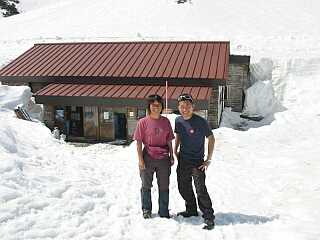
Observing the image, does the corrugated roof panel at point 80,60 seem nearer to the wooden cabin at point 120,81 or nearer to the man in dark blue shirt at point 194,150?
the wooden cabin at point 120,81

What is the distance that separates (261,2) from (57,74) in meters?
28.5

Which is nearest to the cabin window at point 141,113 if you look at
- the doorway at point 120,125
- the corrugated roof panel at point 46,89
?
the doorway at point 120,125

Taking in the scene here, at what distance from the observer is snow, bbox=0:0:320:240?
242 inches

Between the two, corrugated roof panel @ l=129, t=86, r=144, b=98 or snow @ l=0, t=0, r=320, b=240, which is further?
corrugated roof panel @ l=129, t=86, r=144, b=98

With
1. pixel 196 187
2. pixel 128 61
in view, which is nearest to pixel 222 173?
pixel 196 187

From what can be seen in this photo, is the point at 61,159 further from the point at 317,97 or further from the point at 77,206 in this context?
the point at 317,97

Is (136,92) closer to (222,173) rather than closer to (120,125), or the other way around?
(120,125)

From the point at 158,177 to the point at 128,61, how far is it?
15.2 meters

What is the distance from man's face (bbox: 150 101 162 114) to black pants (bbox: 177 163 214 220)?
38.0 inches

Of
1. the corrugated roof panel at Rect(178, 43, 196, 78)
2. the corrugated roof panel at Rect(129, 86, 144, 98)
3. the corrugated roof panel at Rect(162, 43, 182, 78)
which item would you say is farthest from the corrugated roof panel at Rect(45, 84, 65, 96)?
the corrugated roof panel at Rect(178, 43, 196, 78)

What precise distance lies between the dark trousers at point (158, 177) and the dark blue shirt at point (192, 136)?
1.09 ft

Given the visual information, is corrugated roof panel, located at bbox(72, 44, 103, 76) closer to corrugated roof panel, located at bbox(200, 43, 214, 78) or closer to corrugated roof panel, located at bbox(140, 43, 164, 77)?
corrugated roof panel, located at bbox(140, 43, 164, 77)

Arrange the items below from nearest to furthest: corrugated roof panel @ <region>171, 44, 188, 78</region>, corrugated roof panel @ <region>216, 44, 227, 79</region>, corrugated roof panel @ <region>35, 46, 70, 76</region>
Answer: corrugated roof panel @ <region>216, 44, 227, 79</region>, corrugated roof panel @ <region>171, 44, 188, 78</region>, corrugated roof panel @ <region>35, 46, 70, 76</region>

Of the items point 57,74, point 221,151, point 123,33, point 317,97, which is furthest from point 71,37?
point 221,151
